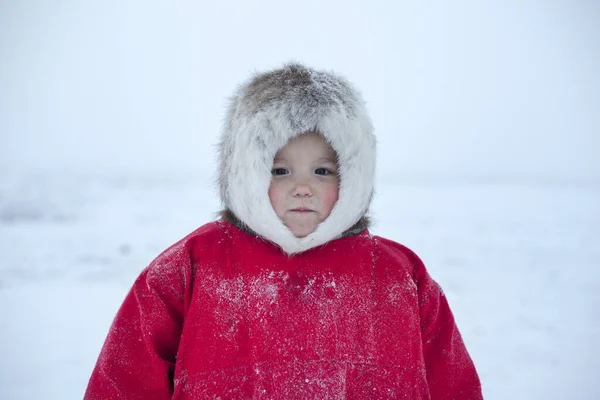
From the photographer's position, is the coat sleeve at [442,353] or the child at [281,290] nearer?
the child at [281,290]

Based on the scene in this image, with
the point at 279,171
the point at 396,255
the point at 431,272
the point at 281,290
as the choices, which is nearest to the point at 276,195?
the point at 279,171

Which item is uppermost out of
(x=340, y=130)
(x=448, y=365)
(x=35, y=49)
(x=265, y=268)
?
(x=35, y=49)

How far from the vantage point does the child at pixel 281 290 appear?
107cm

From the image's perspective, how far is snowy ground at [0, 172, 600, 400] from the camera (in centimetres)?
215

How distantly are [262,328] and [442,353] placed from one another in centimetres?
54

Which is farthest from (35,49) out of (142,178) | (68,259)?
(68,259)

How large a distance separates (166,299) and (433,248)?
13.2ft

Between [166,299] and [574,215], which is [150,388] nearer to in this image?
[166,299]

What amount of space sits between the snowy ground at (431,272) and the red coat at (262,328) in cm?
45

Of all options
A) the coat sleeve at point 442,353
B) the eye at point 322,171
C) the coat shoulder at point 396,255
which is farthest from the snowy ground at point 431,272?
the eye at point 322,171

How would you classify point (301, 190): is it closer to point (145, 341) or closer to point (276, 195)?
point (276, 195)

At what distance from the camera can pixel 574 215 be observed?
7.32 meters

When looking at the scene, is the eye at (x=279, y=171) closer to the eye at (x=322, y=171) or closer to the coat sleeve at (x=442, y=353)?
the eye at (x=322, y=171)

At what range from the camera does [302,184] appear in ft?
3.68
